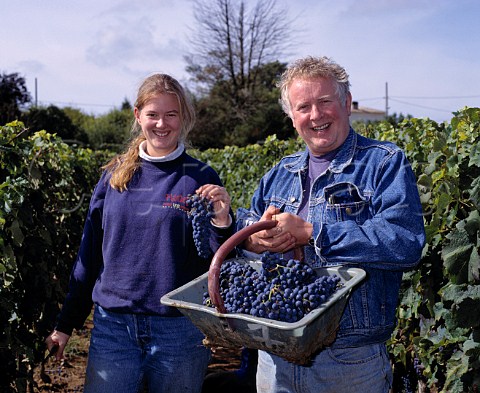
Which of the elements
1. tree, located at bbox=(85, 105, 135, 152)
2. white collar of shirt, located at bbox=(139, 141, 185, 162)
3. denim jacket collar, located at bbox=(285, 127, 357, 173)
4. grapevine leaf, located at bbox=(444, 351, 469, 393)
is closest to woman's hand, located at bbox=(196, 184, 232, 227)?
white collar of shirt, located at bbox=(139, 141, 185, 162)

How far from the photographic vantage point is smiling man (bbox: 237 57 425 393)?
1720 mm

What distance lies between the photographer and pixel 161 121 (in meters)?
2.38

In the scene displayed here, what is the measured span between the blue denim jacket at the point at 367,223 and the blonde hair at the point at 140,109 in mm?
622

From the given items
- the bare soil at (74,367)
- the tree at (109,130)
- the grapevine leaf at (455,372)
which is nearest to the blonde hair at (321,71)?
the grapevine leaf at (455,372)

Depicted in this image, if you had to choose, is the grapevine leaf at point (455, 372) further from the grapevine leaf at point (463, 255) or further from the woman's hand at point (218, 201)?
the woman's hand at point (218, 201)

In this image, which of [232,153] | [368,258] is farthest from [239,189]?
[368,258]

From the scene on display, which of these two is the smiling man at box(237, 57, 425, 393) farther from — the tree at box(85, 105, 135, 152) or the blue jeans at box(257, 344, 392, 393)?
the tree at box(85, 105, 135, 152)

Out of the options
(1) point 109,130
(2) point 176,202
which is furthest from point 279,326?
(1) point 109,130

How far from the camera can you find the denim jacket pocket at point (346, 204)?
186 cm

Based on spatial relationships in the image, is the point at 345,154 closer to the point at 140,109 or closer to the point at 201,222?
the point at 201,222

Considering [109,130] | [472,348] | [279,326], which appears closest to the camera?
[279,326]

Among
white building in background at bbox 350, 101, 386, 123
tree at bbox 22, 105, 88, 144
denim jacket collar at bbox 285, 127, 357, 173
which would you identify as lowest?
denim jacket collar at bbox 285, 127, 357, 173

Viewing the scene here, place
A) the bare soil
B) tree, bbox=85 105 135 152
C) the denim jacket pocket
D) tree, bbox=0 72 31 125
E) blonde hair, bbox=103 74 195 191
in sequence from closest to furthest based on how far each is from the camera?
1. the denim jacket pocket
2. blonde hair, bbox=103 74 195 191
3. the bare soil
4. tree, bbox=0 72 31 125
5. tree, bbox=85 105 135 152

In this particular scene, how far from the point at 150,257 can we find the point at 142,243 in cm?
7
